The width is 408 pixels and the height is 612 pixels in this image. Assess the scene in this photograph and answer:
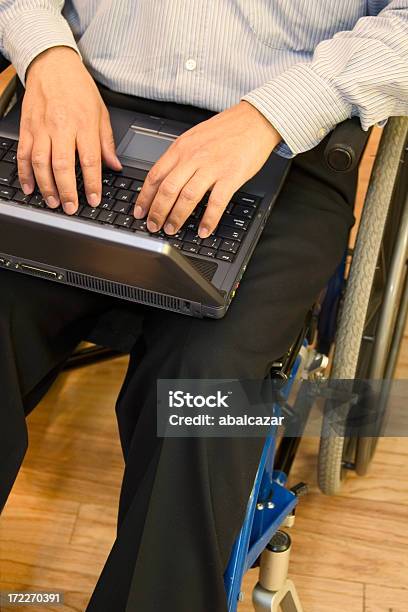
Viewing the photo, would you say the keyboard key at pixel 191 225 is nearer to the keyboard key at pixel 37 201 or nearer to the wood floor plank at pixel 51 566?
the keyboard key at pixel 37 201

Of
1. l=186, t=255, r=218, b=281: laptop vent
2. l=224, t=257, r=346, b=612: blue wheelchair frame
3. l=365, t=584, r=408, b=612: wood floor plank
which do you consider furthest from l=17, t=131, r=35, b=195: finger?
l=365, t=584, r=408, b=612: wood floor plank

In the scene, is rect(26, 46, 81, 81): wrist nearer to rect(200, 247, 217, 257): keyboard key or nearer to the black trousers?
the black trousers

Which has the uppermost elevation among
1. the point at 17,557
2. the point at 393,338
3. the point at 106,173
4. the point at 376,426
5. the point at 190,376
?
the point at 106,173

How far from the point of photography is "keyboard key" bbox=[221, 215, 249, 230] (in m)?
0.93

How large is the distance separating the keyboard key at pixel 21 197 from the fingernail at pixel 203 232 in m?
0.20

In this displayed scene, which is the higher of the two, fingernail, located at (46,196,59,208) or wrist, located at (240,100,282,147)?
wrist, located at (240,100,282,147)

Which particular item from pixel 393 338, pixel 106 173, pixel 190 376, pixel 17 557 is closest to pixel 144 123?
pixel 106 173

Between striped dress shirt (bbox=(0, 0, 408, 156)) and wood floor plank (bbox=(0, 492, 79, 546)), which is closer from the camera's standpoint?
striped dress shirt (bbox=(0, 0, 408, 156))

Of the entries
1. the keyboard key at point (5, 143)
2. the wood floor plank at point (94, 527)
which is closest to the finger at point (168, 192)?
the keyboard key at point (5, 143)

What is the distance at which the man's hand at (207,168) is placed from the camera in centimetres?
90

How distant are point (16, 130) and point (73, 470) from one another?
558 mm

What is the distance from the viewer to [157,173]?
91cm

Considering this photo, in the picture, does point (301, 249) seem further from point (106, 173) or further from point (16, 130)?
point (16, 130)

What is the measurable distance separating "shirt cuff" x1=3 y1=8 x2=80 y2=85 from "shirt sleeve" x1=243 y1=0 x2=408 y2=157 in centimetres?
26
